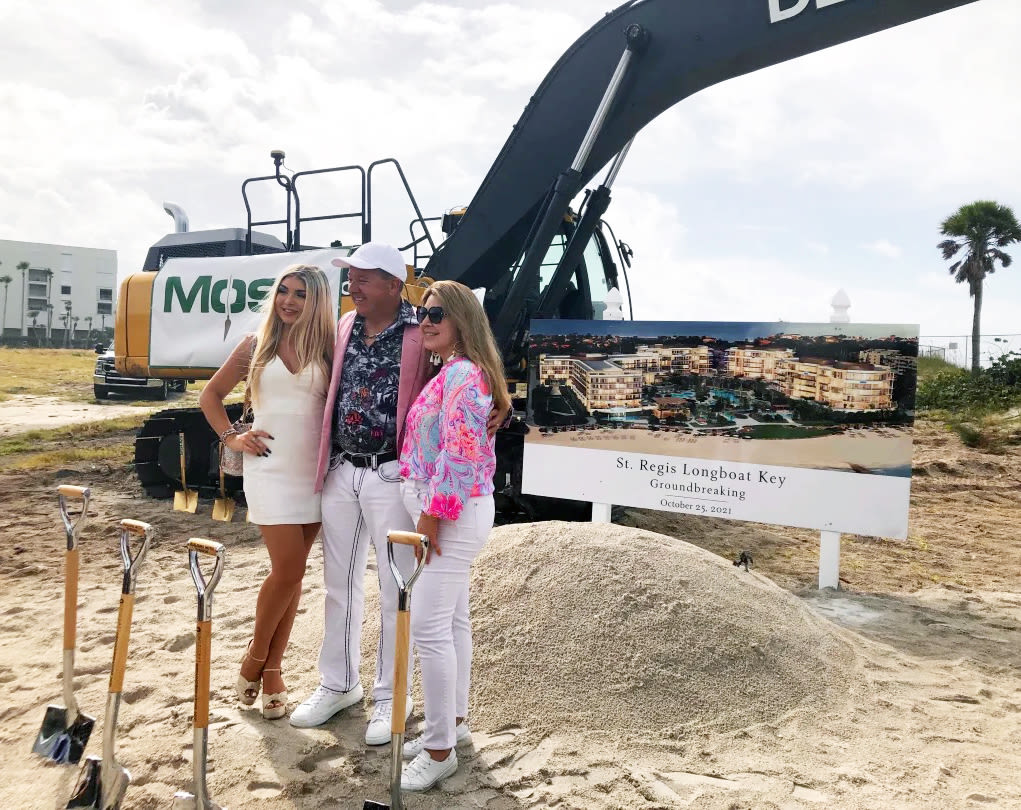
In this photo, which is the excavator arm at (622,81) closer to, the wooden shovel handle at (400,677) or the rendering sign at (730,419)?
the rendering sign at (730,419)

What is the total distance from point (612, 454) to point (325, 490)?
341 cm

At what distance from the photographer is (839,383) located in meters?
5.41

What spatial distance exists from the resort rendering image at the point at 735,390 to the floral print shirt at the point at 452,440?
Answer: 3.50m

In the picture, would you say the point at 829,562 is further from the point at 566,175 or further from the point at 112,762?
the point at 112,762

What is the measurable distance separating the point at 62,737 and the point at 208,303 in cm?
505

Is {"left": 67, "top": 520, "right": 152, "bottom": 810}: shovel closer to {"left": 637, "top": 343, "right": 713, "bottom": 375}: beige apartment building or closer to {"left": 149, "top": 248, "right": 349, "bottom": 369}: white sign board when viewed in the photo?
{"left": 637, "top": 343, "right": 713, "bottom": 375}: beige apartment building

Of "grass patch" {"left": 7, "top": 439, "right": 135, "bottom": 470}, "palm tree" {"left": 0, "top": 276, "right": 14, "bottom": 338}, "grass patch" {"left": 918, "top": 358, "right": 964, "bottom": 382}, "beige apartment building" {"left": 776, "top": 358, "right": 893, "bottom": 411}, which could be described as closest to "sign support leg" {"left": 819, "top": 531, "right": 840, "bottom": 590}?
"beige apartment building" {"left": 776, "top": 358, "right": 893, "bottom": 411}

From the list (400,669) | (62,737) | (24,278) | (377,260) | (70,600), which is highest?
(24,278)

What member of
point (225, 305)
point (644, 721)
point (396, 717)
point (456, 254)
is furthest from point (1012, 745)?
point (225, 305)

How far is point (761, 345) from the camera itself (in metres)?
5.71

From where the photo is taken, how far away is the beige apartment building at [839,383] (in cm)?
531

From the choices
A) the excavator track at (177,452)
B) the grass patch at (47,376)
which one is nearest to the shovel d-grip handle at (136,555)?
the excavator track at (177,452)

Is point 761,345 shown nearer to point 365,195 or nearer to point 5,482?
point 365,195

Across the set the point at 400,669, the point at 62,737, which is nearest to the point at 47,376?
the point at 62,737
